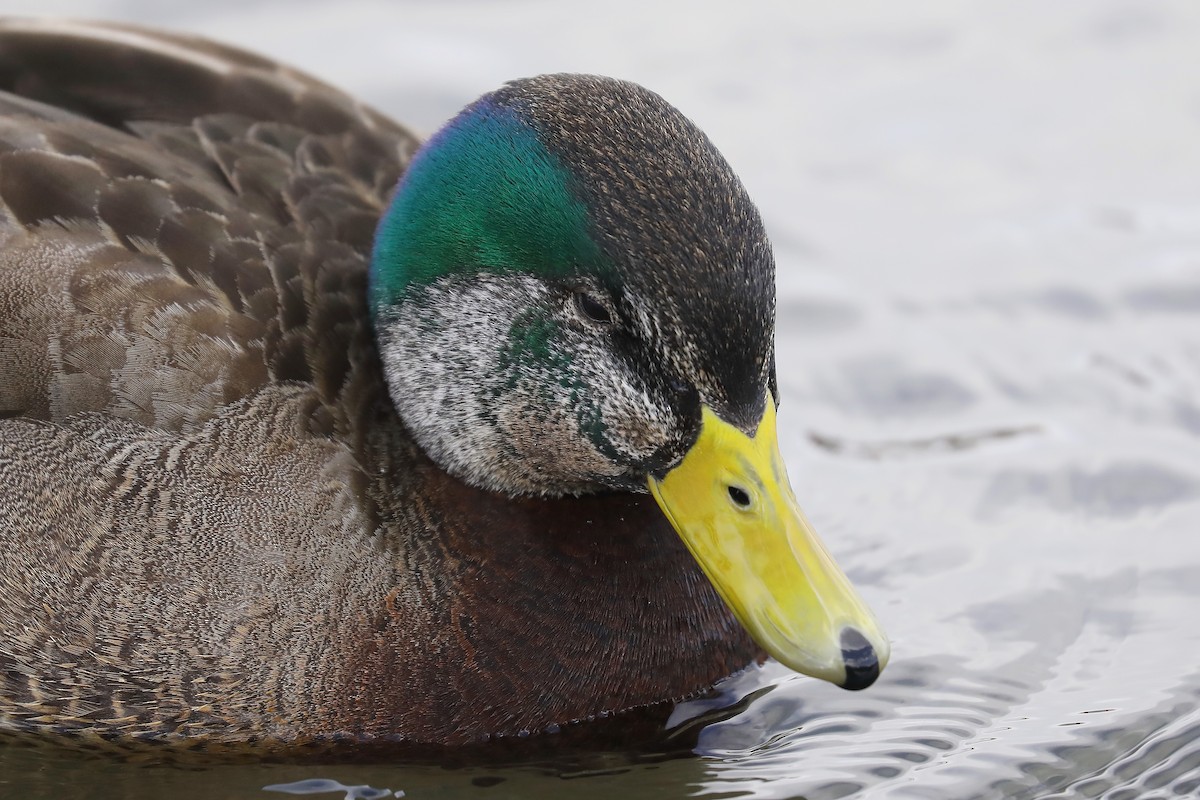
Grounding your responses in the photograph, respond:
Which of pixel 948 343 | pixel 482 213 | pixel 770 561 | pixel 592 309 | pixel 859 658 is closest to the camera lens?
pixel 859 658

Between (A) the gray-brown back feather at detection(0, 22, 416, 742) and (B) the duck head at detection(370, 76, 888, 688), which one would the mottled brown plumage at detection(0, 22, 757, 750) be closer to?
(A) the gray-brown back feather at detection(0, 22, 416, 742)

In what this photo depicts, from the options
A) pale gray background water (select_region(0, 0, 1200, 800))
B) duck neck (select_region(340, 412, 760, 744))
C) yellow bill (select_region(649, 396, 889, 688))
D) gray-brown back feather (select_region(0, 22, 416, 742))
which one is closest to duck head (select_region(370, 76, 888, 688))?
yellow bill (select_region(649, 396, 889, 688))

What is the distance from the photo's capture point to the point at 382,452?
19.0ft

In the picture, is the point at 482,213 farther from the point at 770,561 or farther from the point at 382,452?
the point at 770,561

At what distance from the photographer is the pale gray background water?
600cm

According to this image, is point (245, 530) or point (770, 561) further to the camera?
point (245, 530)

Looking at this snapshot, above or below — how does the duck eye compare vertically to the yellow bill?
above

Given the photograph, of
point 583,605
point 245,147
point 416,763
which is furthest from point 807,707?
point 245,147

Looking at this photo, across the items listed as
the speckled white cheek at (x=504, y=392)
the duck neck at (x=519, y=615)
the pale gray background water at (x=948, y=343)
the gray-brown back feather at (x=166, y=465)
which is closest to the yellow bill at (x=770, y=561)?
the speckled white cheek at (x=504, y=392)

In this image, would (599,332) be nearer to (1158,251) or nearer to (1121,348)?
(1121,348)

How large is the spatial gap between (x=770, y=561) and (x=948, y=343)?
11.1 ft

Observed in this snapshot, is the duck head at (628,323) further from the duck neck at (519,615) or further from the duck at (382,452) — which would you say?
the duck neck at (519,615)

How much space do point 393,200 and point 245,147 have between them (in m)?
0.72

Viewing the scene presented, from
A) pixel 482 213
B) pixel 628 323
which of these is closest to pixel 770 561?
pixel 628 323
